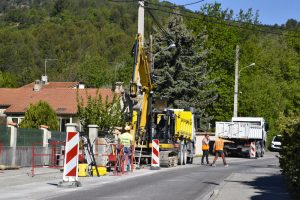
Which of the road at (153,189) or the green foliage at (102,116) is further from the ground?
the green foliage at (102,116)

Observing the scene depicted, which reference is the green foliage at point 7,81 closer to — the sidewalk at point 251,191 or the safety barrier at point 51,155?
the safety barrier at point 51,155

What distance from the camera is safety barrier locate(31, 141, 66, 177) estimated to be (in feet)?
85.9

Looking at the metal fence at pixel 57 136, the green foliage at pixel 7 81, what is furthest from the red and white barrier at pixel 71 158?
the green foliage at pixel 7 81

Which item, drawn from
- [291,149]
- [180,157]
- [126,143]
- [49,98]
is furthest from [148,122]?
[49,98]

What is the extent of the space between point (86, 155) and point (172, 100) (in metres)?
30.6

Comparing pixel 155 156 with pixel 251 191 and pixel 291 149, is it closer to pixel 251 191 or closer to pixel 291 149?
pixel 251 191

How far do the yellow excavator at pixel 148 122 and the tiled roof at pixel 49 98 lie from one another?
23626 mm

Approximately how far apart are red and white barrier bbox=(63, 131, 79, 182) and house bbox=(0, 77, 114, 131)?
3474 cm

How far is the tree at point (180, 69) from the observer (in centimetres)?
5116

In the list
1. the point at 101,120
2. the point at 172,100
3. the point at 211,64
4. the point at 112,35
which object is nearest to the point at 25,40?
the point at 112,35

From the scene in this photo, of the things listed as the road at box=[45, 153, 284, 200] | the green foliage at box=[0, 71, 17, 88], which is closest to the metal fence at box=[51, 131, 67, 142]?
the road at box=[45, 153, 284, 200]

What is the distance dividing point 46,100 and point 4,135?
3232cm

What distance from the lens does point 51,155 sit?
26781 millimetres

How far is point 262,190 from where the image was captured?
54.5ft
